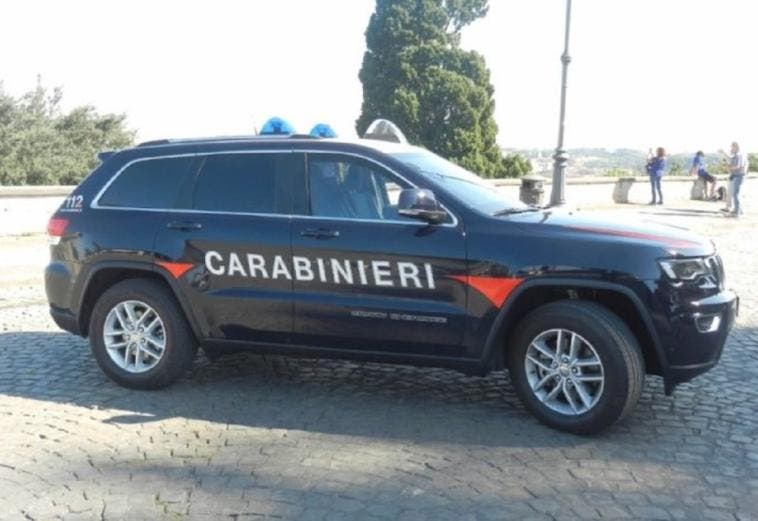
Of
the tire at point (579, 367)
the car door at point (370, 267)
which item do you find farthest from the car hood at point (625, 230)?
the car door at point (370, 267)

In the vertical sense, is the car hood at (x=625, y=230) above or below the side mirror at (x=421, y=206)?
below

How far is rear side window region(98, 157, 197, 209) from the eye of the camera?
586 cm

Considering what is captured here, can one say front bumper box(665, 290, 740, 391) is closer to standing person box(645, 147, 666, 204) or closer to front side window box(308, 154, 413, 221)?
front side window box(308, 154, 413, 221)

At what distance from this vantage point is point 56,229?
606cm

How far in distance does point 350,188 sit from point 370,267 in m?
0.60

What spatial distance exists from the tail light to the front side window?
1.86 meters

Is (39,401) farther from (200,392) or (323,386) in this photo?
(323,386)

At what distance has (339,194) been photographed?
5.48m

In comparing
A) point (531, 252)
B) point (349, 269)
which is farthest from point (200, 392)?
point (531, 252)

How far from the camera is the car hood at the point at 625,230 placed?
480 cm

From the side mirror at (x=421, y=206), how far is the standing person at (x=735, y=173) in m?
16.4

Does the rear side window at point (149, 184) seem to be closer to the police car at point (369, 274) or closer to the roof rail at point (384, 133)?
the police car at point (369, 274)

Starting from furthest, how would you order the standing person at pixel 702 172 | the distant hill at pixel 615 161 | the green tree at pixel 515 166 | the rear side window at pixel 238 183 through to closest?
the green tree at pixel 515 166, the distant hill at pixel 615 161, the standing person at pixel 702 172, the rear side window at pixel 238 183

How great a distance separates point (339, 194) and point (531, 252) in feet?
4.36
